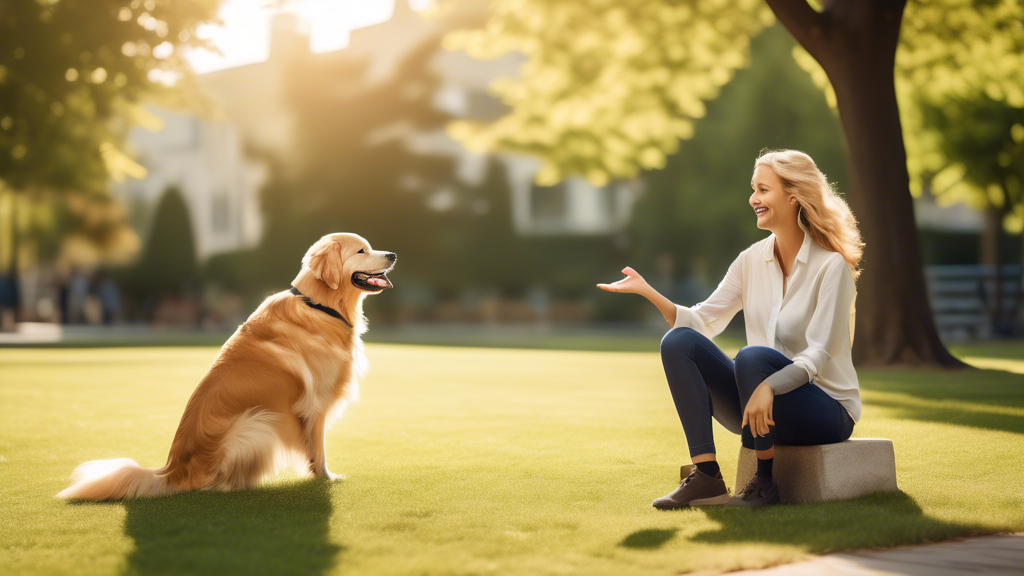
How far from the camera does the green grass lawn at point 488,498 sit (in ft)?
10.7

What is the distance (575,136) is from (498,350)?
435cm

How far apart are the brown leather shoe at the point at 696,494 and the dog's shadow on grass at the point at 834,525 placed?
5 centimetres

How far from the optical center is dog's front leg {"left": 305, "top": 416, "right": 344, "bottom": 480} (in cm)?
Result: 473

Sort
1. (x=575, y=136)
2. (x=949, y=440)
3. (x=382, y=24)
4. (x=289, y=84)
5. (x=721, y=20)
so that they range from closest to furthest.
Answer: (x=949, y=440), (x=721, y=20), (x=575, y=136), (x=289, y=84), (x=382, y=24)

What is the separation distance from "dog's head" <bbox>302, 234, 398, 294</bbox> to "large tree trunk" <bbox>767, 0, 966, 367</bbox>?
24.7 ft

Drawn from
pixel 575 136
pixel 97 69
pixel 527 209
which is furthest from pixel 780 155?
pixel 527 209

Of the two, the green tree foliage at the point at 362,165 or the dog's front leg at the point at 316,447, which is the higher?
the green tree foliage at the point at 362,165

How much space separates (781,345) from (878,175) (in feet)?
25.3

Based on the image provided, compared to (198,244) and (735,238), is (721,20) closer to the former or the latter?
(735,238)

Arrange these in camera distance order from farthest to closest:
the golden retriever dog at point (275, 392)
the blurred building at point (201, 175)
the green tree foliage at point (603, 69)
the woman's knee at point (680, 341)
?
the blurred building at point (201, 175), the green tree foliage at point (603, 69), the golden retriever dog at point (275, 392), the woman's knee at point (680, 341)

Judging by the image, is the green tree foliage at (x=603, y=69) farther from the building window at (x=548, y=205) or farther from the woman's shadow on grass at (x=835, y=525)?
the building window at (x=548, y=205)

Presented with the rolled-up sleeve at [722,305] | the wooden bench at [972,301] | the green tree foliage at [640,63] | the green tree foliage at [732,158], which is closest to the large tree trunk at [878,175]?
the green tree foliage at [640,63]

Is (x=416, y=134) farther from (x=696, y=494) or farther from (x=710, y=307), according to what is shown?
(x=696, y=494)

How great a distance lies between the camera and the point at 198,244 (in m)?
35.4
